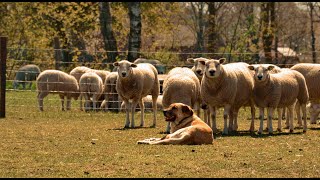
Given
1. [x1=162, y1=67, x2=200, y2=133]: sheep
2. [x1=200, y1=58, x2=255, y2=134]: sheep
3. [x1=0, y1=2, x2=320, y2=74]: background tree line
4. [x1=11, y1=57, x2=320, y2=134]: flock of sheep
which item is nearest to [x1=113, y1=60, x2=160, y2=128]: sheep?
[x1=11, y1=57, x2=320, y2=134]: flock of sheep

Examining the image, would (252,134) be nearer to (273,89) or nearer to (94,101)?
(273,89)

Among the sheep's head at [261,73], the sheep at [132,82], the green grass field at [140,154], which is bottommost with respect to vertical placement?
the green grass field at [140,154]

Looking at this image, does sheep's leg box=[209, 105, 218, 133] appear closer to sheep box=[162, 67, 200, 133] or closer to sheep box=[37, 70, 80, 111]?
sheep box=[162, 67, 200, 133]

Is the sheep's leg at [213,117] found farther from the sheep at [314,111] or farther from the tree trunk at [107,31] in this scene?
the tree trunk at [107,31]

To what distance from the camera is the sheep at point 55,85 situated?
23391 mm

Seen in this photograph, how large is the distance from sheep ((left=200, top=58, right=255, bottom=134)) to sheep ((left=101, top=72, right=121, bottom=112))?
6.69 metres

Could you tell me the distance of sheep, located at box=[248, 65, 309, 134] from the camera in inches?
602

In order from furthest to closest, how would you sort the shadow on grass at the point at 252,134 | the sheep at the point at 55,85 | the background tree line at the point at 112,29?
1. the background tree line at the point at 112,29
2. the sheep at the point at 55,85
3. the shadow on grass at the point at 252,134

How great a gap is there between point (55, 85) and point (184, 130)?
1192 centimetres

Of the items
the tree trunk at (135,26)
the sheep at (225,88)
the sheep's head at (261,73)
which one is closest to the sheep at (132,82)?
the sheep at (225,88)

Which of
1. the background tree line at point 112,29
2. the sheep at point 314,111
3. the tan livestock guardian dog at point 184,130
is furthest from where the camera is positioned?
the background tree line at point 112,29

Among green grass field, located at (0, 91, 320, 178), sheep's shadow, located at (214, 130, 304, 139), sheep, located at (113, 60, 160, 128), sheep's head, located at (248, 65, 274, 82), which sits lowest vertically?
sheep's shadow, located at (214, 130, 304, 139)

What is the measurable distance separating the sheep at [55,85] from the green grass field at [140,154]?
6.30 metres

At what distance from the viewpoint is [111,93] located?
2177 centimetres
